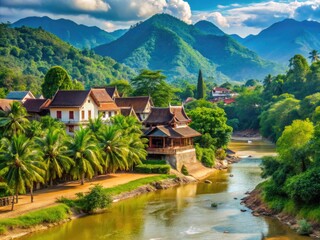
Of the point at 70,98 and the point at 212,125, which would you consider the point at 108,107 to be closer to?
the point at 70,98

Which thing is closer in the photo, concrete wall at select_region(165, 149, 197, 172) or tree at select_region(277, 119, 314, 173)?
tree at select_region(277, 119, 314, 173)

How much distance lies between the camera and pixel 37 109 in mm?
67812

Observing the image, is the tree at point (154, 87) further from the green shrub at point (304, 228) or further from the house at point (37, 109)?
the green shrub at point (304, 228)

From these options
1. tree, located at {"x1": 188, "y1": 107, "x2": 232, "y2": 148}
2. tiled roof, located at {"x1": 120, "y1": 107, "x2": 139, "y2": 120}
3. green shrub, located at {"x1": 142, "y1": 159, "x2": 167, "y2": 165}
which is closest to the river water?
green shrub, located at {"x1": 142, "y1": 159, "x2": 167, "y2": 165}

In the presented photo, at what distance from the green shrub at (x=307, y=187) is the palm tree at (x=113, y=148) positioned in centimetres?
2122

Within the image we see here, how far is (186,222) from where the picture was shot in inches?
1617

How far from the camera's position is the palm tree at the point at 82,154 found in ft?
158

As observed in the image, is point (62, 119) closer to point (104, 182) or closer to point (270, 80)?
point (104, 182)

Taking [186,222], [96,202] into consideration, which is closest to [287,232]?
[186,222]

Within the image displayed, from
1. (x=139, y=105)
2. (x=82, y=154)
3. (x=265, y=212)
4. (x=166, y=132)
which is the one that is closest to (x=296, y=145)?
(x=265, y=212)

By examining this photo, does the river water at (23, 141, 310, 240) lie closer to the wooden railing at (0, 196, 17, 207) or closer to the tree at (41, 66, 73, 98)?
the wooden railing at (0, 196, 17, 207)

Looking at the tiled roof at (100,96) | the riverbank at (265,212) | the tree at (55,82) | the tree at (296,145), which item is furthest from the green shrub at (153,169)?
the tree at (55,82)

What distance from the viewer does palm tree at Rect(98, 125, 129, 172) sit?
5381 cm

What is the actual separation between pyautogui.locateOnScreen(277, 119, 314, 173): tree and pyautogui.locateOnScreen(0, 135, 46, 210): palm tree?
2258 centimetres
